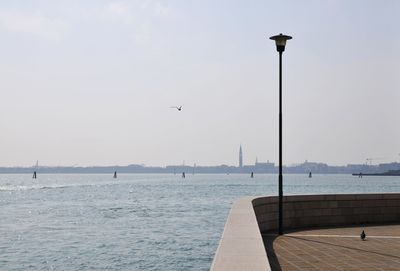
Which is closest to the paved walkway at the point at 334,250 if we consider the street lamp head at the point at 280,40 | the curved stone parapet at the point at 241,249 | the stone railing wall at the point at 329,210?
the curved stone parapet at the point at 241,249

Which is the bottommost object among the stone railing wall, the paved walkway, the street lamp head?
the paved walkway

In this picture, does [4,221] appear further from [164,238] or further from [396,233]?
[396,233]

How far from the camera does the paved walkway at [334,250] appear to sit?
31.4ft

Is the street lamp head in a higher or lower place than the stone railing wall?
higher

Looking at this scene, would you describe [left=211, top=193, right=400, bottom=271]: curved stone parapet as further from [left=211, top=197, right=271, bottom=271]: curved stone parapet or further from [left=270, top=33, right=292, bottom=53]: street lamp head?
[left=270, top=33, right=292, bottom=53]: street lamp head

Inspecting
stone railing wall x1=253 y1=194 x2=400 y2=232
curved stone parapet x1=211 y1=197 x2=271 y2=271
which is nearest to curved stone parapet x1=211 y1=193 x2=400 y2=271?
stone railing wall x1=253 y1=194 x2=400 y2=232

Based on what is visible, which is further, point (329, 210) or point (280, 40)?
point (329, 210)

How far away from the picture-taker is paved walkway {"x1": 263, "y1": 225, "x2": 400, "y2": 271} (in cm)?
957

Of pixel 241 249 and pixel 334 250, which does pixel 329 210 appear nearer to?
pixel 334 250

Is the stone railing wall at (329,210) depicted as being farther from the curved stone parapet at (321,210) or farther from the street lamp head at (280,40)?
the street lamp head at (280,40)

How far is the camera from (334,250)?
1131 centimetres

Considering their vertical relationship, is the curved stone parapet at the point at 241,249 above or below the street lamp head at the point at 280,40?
below

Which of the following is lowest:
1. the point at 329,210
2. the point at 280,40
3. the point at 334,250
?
the point at 334,250

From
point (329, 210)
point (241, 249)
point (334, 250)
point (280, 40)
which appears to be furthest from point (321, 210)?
point (241, 249)
